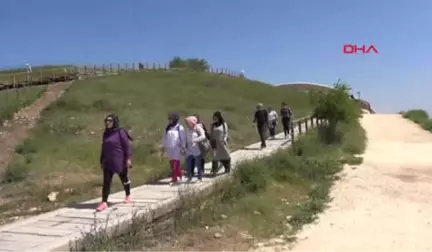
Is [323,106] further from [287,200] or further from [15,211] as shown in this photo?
[15,211]

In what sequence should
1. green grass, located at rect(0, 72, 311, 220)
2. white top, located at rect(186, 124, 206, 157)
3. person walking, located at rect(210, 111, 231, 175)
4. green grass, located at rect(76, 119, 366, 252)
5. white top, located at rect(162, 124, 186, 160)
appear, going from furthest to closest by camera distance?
green grass, located at rect(0, 72, 311, 220) → person walking, located at rect(210, 111, 231, 175) → white top, located at rect(186, 124, 206, 157) → white top, located at rect(162, 124, 186, 160) → green grass, located at rect(76, 119, 366, 252)

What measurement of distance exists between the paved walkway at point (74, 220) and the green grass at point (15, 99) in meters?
22.8

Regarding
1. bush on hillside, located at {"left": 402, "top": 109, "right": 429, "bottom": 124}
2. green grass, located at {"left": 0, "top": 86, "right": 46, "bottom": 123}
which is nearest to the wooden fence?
green grass, located at {"left": 0, "top": 86, "right": 46, "bottom": 123}

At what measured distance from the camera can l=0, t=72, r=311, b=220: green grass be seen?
1425cm

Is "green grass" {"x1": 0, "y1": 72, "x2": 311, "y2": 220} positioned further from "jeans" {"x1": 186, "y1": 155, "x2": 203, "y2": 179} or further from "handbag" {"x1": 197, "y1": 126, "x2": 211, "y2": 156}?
"handbag" {"x1": 197, "y1": 126, "x2": 211, "y2": 156}

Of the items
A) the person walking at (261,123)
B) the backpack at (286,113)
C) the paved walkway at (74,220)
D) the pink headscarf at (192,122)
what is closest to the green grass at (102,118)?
the pink headscarf at (192,122)

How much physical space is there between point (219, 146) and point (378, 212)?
130 inches

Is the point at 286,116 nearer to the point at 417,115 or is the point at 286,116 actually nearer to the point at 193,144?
the point at 193,144

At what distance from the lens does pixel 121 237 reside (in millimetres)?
6469

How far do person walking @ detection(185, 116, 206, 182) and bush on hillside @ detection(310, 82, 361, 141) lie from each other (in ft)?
39.8

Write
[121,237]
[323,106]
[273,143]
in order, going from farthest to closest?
1. [323,106]
2. [273,143]
3. [121,237]

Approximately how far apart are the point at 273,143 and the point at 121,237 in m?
12.0

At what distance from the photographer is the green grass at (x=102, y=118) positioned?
561 inches

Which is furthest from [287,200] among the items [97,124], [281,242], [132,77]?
[132,77]
